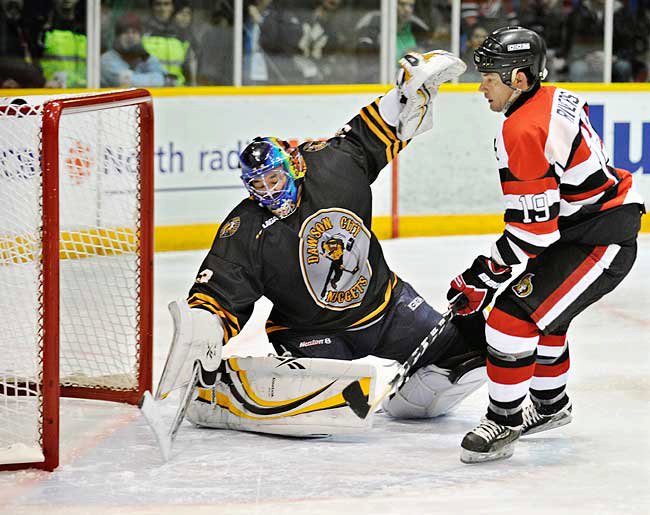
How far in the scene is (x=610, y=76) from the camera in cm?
739

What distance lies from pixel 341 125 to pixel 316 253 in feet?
11.2

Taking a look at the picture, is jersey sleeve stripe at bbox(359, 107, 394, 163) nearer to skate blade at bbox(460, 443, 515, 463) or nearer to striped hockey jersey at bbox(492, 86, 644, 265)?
striped hockey jersey at bbox(492, 86, 644, 265)

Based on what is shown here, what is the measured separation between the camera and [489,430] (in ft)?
10.2

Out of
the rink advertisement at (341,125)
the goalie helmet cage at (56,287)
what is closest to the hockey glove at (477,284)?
the goalie helmet cage at (56,287)

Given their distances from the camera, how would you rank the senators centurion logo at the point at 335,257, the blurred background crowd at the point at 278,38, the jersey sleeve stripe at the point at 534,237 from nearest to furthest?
the jersey sleeve stripe at the point at 534,237 → the senators centurion logo at the point at 335,257 → the blurred background crowd at the point at 278,38

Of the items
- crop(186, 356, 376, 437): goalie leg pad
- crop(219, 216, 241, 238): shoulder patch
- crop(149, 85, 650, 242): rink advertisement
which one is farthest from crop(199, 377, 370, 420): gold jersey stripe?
crop(149, 85, 650, 242): rink advertisement

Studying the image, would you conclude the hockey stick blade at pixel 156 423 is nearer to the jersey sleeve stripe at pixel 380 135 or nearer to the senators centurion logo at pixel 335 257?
the senators centurion logo at pixel 335 257

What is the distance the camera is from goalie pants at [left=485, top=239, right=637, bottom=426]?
120 inches

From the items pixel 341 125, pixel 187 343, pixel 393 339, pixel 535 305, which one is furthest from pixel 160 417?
pixel 341 125

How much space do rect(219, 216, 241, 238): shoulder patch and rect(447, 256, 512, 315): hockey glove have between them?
22.1 inches

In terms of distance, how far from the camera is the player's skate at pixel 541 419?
332 centimetres

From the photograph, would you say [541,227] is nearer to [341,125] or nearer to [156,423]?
[156,423]

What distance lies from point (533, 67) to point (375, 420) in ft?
3.46

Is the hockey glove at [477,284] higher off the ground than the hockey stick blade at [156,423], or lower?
higher
